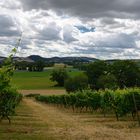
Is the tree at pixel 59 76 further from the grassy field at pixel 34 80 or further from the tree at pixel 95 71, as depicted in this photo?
the tree at pixel 95 71

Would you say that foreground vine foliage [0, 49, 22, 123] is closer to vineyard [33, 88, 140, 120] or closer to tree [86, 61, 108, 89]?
vineyard [33, 88, 140, 120]

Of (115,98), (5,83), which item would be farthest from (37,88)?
(5,83)

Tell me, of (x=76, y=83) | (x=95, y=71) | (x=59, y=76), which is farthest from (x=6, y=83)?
(x=59, y=76)

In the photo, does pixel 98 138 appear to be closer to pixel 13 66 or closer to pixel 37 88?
pixel 13 66

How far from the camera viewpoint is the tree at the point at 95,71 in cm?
14275

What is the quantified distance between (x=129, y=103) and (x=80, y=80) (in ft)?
323

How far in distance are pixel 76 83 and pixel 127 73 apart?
18687mm

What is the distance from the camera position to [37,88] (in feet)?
459

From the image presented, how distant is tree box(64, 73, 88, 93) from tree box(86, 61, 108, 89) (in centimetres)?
553

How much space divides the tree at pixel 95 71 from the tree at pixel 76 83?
5530 mm

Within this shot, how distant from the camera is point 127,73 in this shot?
Result: 421ft

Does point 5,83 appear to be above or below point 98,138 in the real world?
above

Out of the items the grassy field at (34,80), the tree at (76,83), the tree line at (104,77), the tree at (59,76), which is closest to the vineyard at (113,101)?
the tree line at (104,77)

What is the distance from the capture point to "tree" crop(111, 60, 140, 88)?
124 m
